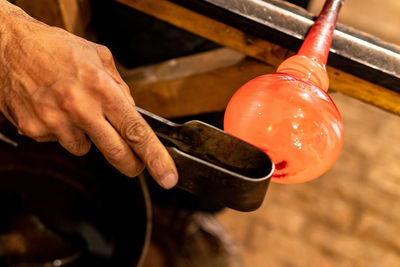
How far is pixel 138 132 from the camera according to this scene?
54 centimetres

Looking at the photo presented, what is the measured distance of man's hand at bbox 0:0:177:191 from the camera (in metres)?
0.55

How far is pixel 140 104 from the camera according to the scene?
3.83ft

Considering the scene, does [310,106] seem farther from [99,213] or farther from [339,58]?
[99,213]

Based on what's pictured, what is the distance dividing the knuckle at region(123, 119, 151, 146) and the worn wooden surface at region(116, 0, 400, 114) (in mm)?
386

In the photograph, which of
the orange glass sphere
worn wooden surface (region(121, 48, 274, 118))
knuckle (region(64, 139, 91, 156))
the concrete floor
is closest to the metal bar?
worn wooden surface (region(121, 48, 274, 118))

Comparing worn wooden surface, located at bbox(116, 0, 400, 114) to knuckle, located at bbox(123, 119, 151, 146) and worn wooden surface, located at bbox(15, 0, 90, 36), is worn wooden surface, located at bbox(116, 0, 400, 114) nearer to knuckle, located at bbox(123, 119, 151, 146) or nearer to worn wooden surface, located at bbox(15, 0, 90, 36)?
worn wooden surface, located at bbox(15, 0, 90, 36)

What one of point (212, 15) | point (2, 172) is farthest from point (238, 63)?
point (2, 172)

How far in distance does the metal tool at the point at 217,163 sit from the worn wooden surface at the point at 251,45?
1.23 ft

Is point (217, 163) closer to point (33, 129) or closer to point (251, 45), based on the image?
point (33, 129)

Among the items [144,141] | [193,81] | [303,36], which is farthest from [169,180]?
[193,81]

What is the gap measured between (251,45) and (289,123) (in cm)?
40

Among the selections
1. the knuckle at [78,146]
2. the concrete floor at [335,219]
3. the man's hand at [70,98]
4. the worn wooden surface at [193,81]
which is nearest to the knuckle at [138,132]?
the man's hand at [70,98]

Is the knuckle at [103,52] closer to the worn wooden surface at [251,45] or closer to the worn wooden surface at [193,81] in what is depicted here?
the worn wooden surface at [251,45]

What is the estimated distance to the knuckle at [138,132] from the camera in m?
0.54
